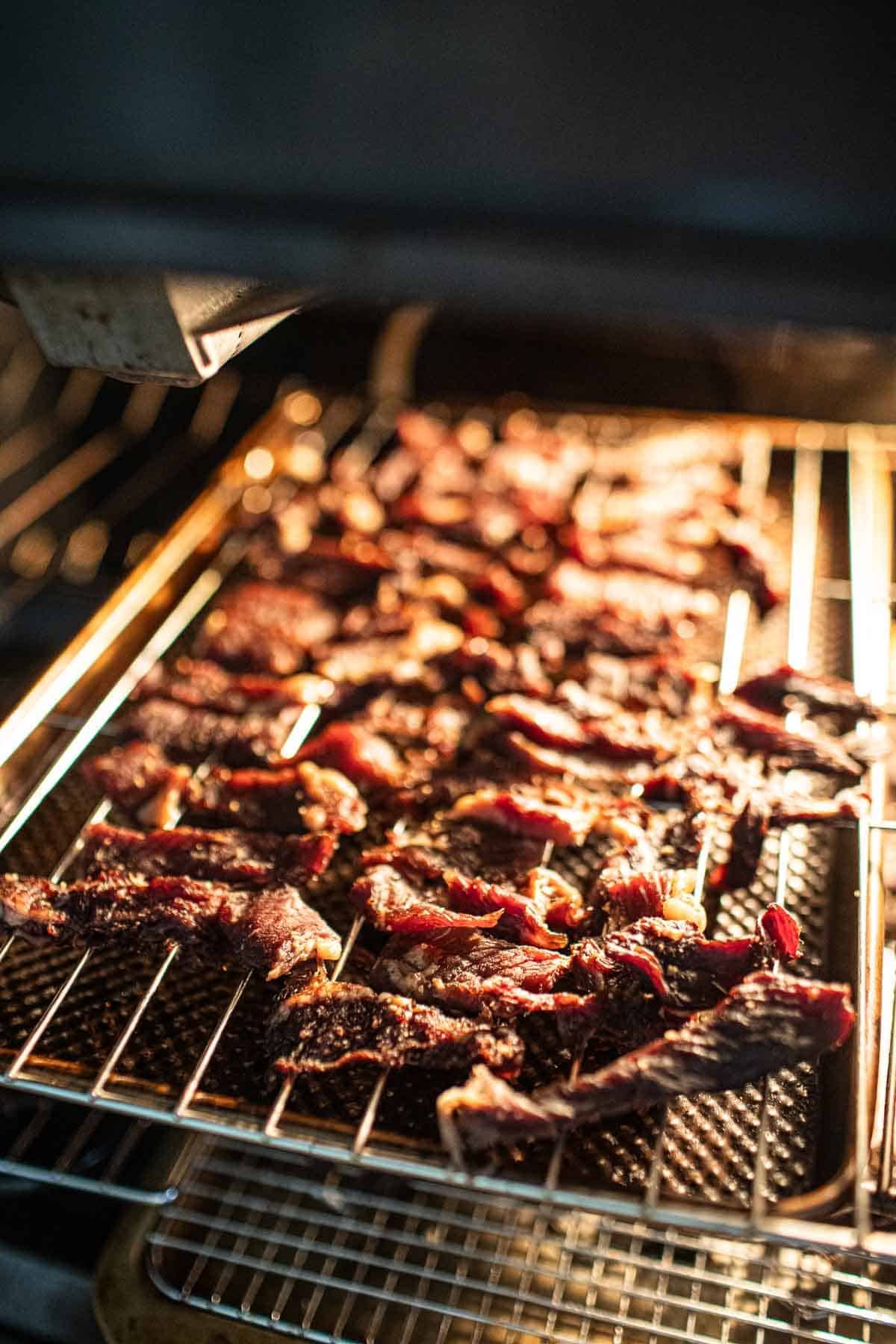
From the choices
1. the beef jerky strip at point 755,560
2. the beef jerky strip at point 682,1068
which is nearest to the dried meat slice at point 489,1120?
the beef jerky strip at point 682,1068

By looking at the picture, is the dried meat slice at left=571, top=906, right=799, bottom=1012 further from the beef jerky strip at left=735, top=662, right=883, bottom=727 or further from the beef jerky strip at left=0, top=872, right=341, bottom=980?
the beef jerky strip at left=735, top=662, right=883, bottom=727

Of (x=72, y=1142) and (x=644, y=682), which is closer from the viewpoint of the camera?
(x=72, y=1142)

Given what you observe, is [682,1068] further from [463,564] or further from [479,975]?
[463,564]

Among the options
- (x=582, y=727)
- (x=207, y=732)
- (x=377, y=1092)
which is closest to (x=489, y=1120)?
(x=377, y=1092)

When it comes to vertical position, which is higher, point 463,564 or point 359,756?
point 463,564

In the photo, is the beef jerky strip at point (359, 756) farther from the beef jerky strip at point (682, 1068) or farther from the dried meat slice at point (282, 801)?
the beef jerky strip at point (682, 1068)
